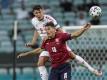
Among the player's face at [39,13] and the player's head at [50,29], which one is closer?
the player's head at [50,29]

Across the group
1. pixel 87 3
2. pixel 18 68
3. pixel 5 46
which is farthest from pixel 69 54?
pixel 87 3

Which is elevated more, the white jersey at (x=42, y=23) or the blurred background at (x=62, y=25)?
the white jersey at (x=42, y=23)

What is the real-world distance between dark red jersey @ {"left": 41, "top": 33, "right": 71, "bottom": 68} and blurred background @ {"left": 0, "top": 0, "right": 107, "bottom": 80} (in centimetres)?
170

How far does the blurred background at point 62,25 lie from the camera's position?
42.7ft

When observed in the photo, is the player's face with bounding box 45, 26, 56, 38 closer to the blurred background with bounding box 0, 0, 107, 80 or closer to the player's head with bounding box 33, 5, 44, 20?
the player's head with bounding box 33, 5, 44, 20

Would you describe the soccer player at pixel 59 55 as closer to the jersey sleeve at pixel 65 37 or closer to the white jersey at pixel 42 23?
the jersey sleeve at pixel 65 37

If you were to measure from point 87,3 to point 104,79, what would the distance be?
7055 mm

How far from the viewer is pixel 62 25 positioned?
19.1m

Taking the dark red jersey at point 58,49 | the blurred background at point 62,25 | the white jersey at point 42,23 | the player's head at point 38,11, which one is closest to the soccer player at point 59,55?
the dark red jersey at point 58,49

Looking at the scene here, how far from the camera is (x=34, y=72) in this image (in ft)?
51.6

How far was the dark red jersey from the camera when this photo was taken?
36.4 feet

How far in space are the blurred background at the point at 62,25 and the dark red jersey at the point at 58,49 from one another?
1703 millimetres

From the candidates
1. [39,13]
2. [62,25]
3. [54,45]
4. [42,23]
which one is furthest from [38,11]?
[62,25]

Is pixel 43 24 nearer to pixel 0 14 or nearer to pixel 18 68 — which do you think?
pixel 18 68
